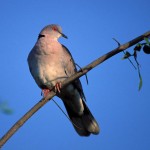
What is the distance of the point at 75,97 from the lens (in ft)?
17.9

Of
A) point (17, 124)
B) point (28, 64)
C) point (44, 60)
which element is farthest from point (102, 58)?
point (28, 64)

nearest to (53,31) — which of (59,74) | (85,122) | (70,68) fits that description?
(70,68)

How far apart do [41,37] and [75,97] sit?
1176 mm

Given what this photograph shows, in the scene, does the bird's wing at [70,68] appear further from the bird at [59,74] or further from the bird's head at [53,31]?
the bird's head at [53,31]

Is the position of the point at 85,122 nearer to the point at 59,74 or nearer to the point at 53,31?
the point at 59,74

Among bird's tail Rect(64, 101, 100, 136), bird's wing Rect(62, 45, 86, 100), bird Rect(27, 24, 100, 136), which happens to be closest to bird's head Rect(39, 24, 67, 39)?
bird Rect(27, 24, 100, 136)

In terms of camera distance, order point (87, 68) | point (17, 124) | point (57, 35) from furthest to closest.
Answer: point (57, 35) < point (87, 68) < point (17, 124)

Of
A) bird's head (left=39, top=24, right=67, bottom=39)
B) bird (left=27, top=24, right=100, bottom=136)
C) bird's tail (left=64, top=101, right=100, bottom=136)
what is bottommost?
bird's tail (left=64, top=101, right=100, bottom=136)

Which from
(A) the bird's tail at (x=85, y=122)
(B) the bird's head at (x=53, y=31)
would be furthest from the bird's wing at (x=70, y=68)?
(B) the bird's head at (x=53, y=31)

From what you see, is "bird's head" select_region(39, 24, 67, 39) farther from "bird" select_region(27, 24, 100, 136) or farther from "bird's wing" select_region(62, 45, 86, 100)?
"bird's wing" select_region(62, 45, 86, 100)

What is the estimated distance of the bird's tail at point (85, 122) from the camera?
5.30 m

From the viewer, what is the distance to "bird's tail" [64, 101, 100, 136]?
5297 millimetres

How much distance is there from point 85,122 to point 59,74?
37.2 inches

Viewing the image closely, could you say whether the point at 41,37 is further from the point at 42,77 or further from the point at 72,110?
the point at 72,110
